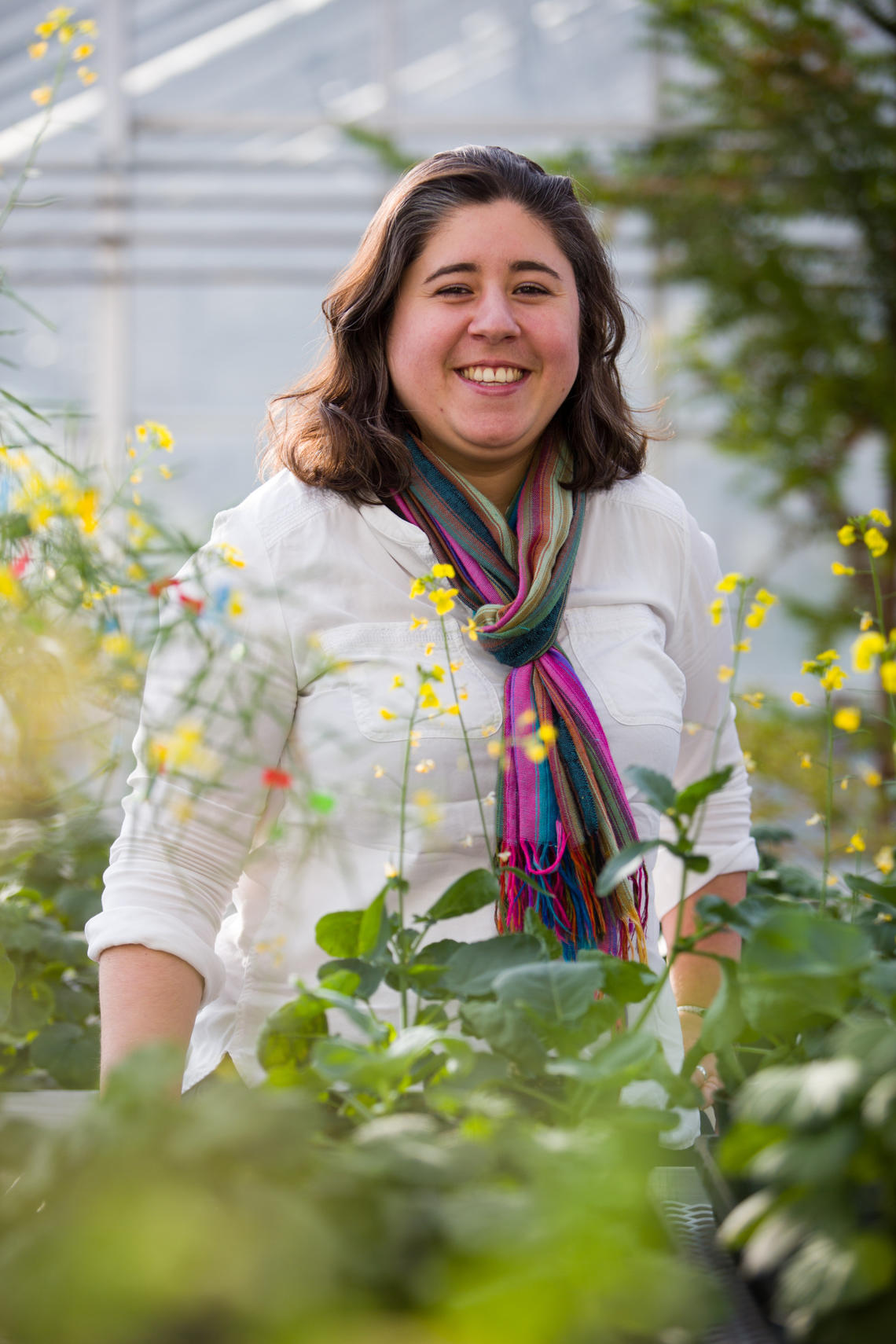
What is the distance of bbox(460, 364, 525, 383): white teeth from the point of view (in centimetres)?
109

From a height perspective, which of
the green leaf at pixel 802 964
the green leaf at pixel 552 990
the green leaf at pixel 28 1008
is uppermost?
the green leaf at pixel 802 964

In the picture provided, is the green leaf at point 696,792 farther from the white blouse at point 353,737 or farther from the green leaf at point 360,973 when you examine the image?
the white blouse at point 353,737

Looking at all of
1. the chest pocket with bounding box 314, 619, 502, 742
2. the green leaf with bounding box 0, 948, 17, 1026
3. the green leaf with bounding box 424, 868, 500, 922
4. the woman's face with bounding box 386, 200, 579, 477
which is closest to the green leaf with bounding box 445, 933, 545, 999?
the green leaf with bounding box 424, 868, 500, 922

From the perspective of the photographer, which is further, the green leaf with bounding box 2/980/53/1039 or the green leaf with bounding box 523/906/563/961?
the green leaf with bounding box 2/980/53/1039

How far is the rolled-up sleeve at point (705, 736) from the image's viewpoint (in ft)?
3.84

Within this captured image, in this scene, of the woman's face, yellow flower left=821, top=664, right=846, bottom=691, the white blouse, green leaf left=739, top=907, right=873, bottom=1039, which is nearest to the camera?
green leaf left=739, top=907, right=873, bottom=1039

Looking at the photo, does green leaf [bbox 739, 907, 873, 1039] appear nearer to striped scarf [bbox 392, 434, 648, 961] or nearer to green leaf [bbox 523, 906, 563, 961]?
green leaf [bbox 523, 906, 563, 961]

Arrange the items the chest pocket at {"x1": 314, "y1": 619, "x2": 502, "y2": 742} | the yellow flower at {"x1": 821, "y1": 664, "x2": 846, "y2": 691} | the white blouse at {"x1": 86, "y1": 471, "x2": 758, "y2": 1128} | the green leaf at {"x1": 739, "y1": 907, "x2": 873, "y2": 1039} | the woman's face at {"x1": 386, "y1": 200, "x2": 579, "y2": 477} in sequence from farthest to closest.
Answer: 1. the woman's face at {"x1": 386, "y1": 200, "x2": 579, "y2": 477}
2. the chest pocket at {"x1": 314, "y1": 619, "x2": 502, "y2": 742}
3. the white blouse at {"x1": 86, "y1": 471, "x2": 758, "y2": 1128}
4. the yellow flower at {"x1": 821, "y1": 664, "x2": 846, "y2": 691}
5. the green leaf at {"x1": 739, "y1": 907, "x2": 873, "y2": 1039}

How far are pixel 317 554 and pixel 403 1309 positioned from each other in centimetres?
81

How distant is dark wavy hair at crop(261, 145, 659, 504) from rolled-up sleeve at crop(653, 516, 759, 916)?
14 centimetres

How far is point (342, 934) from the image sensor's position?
533 mm

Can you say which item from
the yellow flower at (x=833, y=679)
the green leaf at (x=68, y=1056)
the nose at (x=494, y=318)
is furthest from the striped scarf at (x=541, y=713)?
the green leaf at (x=68, y=1056)

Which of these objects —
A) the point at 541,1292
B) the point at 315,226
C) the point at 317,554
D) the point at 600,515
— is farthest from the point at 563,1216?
the point at 315,226

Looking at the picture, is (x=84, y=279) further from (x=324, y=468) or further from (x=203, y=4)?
(x=324, y=468)
